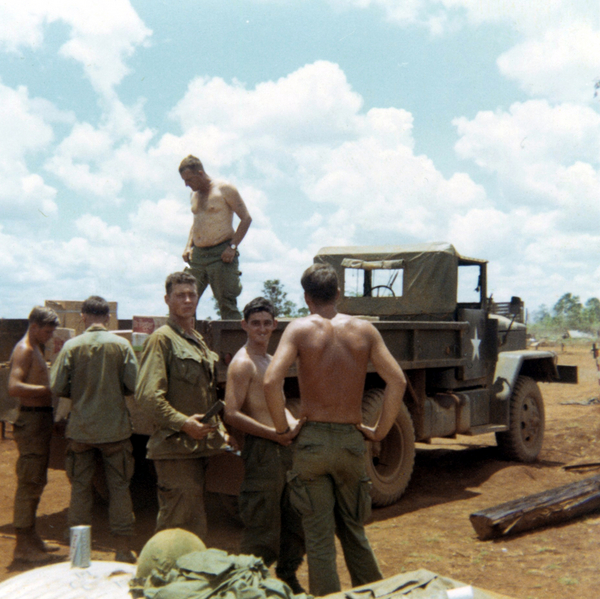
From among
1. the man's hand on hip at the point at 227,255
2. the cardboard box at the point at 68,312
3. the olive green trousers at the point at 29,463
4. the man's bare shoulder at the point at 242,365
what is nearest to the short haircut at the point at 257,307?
the man's bare shoulder at the point at 242,365

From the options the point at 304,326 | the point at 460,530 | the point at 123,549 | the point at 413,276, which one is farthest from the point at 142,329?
the point at 413,276

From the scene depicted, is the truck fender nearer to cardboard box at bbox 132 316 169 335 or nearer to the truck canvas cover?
the truck canvas cover

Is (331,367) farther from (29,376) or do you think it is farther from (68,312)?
(68,312)

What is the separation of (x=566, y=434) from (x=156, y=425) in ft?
26.5

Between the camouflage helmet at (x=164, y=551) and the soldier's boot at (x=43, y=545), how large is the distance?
111 inches

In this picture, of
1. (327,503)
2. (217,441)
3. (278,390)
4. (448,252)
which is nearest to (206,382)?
(217,441)

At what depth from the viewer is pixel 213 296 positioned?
234 inches

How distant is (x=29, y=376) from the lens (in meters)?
4.80

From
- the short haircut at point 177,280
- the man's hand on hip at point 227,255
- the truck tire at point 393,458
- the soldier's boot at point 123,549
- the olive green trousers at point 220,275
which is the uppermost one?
the man's hand on hip at point 227,255

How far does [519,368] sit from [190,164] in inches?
197

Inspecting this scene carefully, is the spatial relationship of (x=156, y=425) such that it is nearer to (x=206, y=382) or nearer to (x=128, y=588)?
(x=206, y=382)

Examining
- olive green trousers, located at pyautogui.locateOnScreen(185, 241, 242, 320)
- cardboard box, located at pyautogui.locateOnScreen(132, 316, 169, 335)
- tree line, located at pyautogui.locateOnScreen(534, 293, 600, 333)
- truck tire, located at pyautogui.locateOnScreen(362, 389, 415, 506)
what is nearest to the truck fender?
truck tire, located at pyautogui.locateOnScreen(362, 389, 415, 506)

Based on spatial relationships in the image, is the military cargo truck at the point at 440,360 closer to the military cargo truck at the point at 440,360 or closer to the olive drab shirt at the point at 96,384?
the military cargo truck at the point at 440,360

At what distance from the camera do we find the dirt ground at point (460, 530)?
457cm
